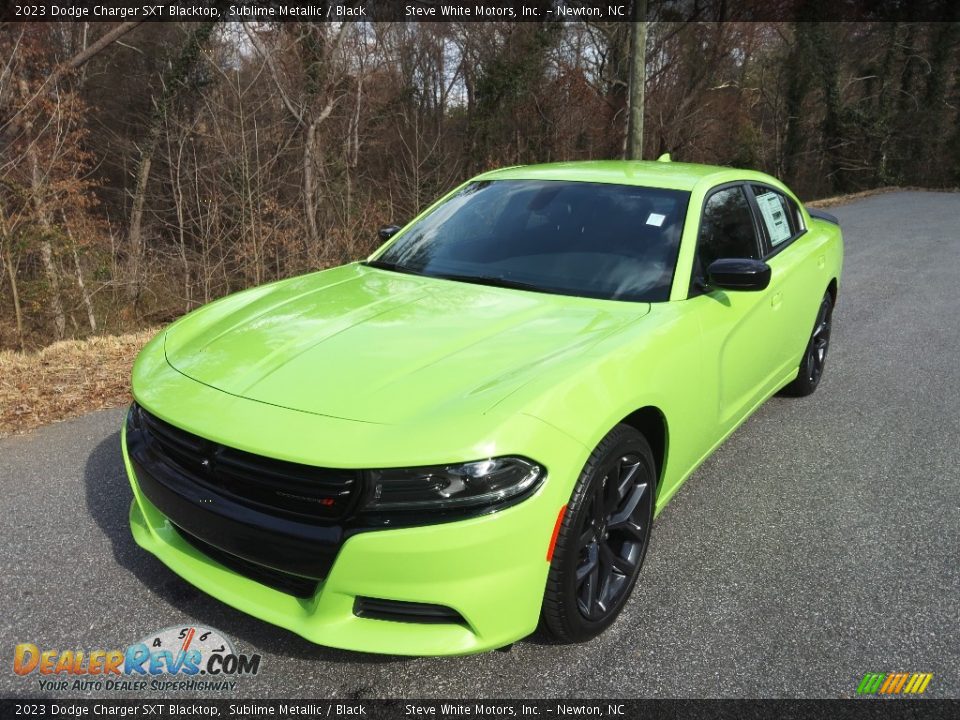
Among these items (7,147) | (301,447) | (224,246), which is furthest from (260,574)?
(224,246)

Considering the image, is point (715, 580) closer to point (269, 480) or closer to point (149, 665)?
point (269, 480)

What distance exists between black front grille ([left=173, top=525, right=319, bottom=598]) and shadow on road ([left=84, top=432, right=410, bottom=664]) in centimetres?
32

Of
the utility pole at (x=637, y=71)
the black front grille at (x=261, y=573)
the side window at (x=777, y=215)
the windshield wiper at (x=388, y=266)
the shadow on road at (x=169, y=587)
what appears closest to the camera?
the black front grille at (x=261, y=573)

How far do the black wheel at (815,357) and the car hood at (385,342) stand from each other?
92.2 inches

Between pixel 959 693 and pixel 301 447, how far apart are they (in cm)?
A: 216

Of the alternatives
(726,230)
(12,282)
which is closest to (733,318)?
(726,230)

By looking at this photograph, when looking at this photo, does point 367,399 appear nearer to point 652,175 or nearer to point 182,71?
point 652,175

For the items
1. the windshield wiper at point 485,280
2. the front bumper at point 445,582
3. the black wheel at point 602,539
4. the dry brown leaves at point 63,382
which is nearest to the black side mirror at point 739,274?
the windshield wiper at point 485,280

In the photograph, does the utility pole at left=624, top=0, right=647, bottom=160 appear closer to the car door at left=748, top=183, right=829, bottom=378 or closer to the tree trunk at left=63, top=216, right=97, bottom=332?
the car door at left=748, top=183, right=829, bottom=378

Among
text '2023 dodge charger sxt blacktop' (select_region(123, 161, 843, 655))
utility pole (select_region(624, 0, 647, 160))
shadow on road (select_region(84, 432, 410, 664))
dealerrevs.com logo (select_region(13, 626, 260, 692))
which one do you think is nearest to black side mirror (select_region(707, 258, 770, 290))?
text '2023 dodge charger sxt blacktop' (select_region(123, 161, 843, 655))

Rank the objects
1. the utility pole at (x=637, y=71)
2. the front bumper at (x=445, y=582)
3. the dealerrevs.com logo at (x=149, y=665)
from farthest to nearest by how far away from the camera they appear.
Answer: the utility pole at (x=637, y=71) < the dealerrevs.com logo at (x=149, y=665) < the front bumper at (x=445, y=582)

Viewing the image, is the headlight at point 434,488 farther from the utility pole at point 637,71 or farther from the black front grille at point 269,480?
the utility pole at point 637,71

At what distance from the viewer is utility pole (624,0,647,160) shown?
36.3 ft

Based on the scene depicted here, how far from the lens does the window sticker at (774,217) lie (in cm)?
412
